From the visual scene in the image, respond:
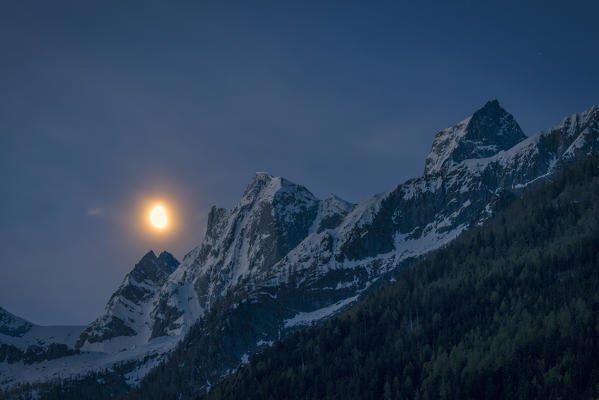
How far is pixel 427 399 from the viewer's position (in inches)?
6777

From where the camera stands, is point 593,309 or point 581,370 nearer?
point 581,370

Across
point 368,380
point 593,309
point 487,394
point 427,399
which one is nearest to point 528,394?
point 487,394

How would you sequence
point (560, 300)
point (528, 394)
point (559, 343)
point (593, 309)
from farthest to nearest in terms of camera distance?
point (560, 300) → point (593, 309) → point (559, 343) → point (528, 394)

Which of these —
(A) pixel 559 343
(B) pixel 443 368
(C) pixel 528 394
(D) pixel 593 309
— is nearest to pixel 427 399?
(B) pixel 443 368

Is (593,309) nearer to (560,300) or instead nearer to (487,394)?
(560,300)

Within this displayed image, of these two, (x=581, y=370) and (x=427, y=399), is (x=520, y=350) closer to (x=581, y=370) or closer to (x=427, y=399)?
(x=581, y=370)

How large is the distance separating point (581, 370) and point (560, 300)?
118 ft

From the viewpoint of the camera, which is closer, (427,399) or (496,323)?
(427,399)

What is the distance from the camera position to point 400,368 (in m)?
198

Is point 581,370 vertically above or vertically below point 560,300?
below

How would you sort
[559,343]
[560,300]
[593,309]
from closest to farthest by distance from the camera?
[559,343]
[593,309]
[560,300]

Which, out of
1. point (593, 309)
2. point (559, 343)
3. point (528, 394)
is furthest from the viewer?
point (593, 309)

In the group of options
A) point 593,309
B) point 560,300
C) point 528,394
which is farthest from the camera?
point 560,300

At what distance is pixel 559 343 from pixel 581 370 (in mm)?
10842
